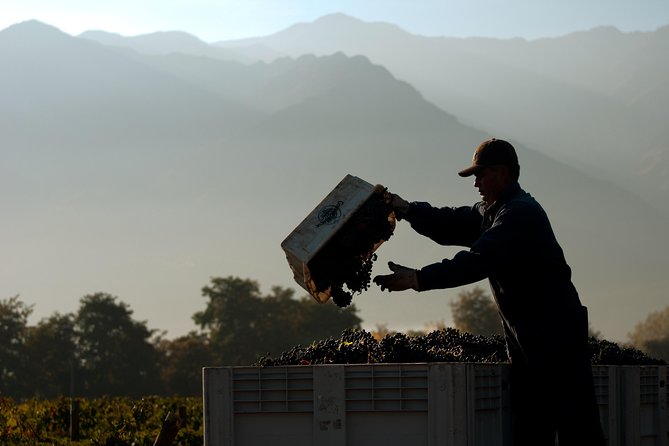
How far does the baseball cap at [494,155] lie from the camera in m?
7.74

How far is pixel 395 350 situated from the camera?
826 cm

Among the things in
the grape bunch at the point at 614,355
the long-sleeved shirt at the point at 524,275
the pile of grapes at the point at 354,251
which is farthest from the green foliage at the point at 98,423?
the long-sleeved shirt at the point at 524,275

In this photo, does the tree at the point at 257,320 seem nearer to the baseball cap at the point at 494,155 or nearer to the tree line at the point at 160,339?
the tree line at the point at 160,339

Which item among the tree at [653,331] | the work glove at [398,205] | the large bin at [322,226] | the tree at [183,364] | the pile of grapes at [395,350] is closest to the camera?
the large bin at [322,226]

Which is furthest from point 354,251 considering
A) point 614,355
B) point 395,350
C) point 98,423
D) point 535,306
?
point 98,423

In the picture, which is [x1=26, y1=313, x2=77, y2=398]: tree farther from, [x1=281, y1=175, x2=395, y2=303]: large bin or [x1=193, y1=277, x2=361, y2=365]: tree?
[x1=281, y1=175, x2=395, y2=303]: large bin

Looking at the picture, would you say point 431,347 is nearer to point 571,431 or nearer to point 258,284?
point 571,431

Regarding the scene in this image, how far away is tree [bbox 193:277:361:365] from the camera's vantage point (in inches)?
3617

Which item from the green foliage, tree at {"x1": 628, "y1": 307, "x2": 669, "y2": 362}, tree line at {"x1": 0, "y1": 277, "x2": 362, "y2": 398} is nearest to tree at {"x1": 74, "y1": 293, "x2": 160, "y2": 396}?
tree line at {"x1": 0, "y1": 277, "x2": 362, "y2": 398}

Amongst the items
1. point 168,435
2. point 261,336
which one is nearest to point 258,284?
point 261,336

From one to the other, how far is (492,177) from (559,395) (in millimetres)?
1433

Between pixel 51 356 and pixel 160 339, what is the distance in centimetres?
845

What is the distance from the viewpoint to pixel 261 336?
94438mm

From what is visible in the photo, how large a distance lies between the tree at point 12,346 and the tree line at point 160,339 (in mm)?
72
